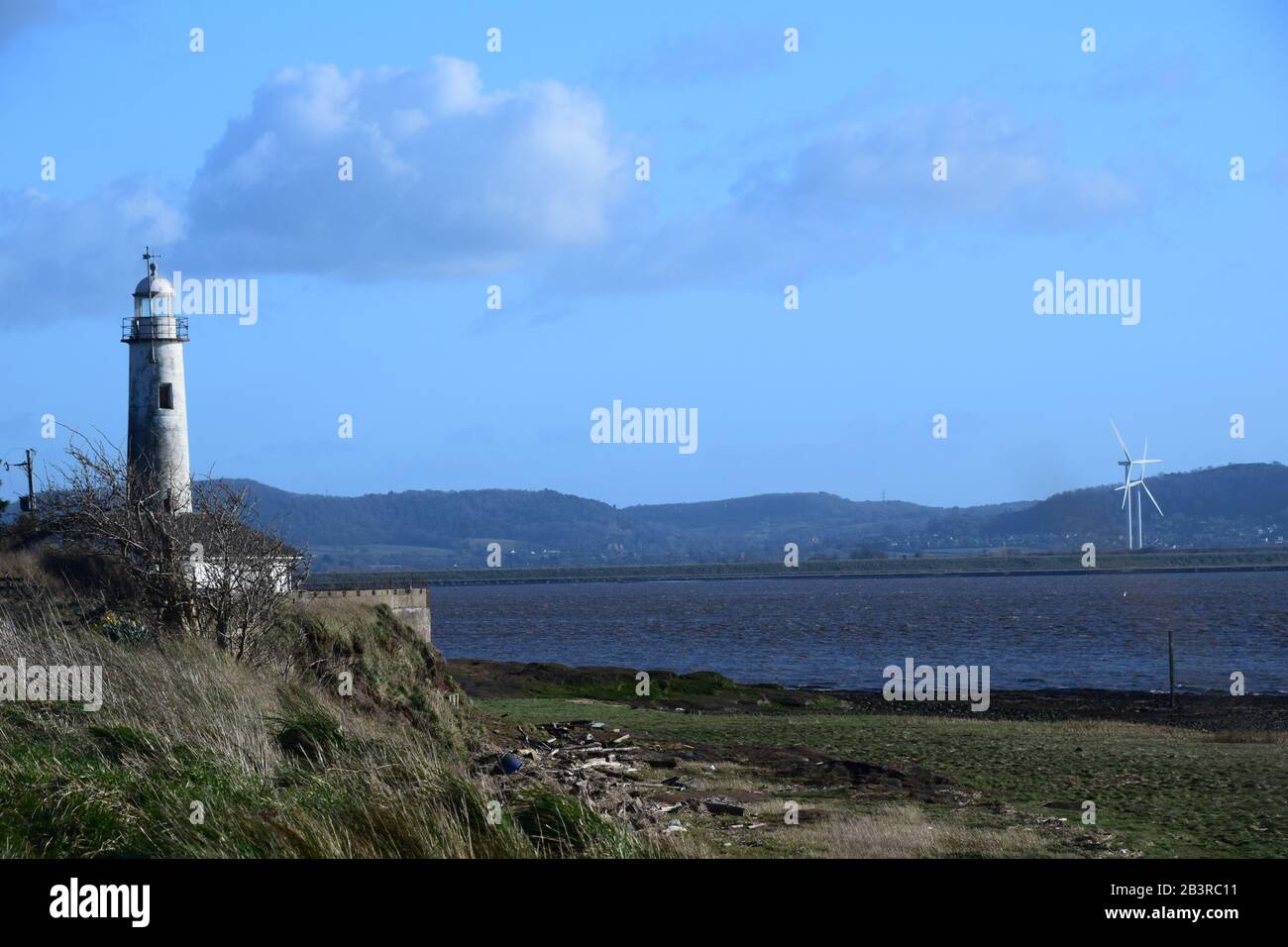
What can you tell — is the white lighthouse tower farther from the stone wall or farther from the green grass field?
the green grass field

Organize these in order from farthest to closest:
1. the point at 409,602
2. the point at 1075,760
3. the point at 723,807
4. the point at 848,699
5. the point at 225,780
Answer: the point at 409,602, the point at 848,699, the point at 1075,760, the point at 723,807, the point at 225,780

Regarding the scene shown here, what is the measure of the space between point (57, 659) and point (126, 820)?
224 inches

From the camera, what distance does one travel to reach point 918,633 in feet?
267

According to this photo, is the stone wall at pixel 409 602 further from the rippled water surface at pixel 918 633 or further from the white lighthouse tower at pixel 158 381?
the rippled water surface at pixel 918 633

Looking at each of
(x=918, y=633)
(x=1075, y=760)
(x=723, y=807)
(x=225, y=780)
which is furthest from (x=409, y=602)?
(x=918, y=633)

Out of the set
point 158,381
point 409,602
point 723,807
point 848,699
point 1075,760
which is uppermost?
point 158,381

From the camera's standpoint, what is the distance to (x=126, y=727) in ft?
41.2

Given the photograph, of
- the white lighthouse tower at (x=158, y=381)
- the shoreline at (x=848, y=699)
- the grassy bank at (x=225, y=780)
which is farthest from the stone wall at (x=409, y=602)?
the grassy bank at (x=225, y=780)

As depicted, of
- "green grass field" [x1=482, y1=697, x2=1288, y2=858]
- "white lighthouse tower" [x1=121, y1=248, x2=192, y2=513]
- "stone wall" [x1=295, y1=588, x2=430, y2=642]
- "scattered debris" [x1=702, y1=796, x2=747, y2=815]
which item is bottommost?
"green grass field" [x1=482, y1=697, x2=1288, y2=858]

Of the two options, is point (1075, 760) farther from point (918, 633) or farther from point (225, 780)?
point (918, 633)

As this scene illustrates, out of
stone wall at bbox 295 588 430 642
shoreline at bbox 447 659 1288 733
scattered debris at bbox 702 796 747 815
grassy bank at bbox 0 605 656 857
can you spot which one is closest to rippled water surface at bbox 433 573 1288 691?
shoreline at bbox 447 659 1288 733

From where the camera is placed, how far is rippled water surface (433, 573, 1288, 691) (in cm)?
5631
